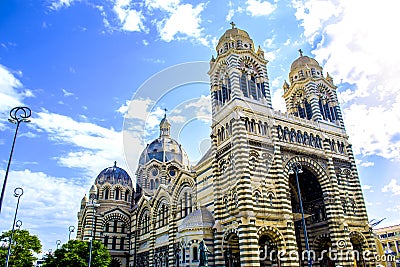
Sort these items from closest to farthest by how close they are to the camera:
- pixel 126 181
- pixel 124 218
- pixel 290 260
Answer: pixel 290 260 → pixel 124 218 → pixel 126 181

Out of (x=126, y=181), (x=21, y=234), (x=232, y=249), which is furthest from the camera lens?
(x=126, y=181)

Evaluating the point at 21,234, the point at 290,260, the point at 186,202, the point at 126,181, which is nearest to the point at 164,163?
the point at 126,181

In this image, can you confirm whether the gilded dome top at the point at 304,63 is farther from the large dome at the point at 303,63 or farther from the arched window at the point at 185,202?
the arched window at the point at 185,202

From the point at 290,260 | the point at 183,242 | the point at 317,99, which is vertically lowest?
the point at 290,260

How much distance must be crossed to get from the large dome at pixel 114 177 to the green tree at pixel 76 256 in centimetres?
1755

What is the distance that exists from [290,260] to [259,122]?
12.2 metres

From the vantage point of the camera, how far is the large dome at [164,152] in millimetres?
55272

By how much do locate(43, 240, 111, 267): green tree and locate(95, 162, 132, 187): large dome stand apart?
17.5m

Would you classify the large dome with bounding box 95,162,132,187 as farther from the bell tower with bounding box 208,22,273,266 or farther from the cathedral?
the bell tower with bounding box 208,22,273,266

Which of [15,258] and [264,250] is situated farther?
[15,258]

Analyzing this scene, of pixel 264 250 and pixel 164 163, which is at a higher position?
pixel 164 163

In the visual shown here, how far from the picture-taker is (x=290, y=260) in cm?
2567

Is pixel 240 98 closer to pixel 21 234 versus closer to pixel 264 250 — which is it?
pixel 264 250

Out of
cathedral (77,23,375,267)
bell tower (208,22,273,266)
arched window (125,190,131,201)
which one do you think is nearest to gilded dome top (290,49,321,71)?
cathedral (77,23,375,267)
